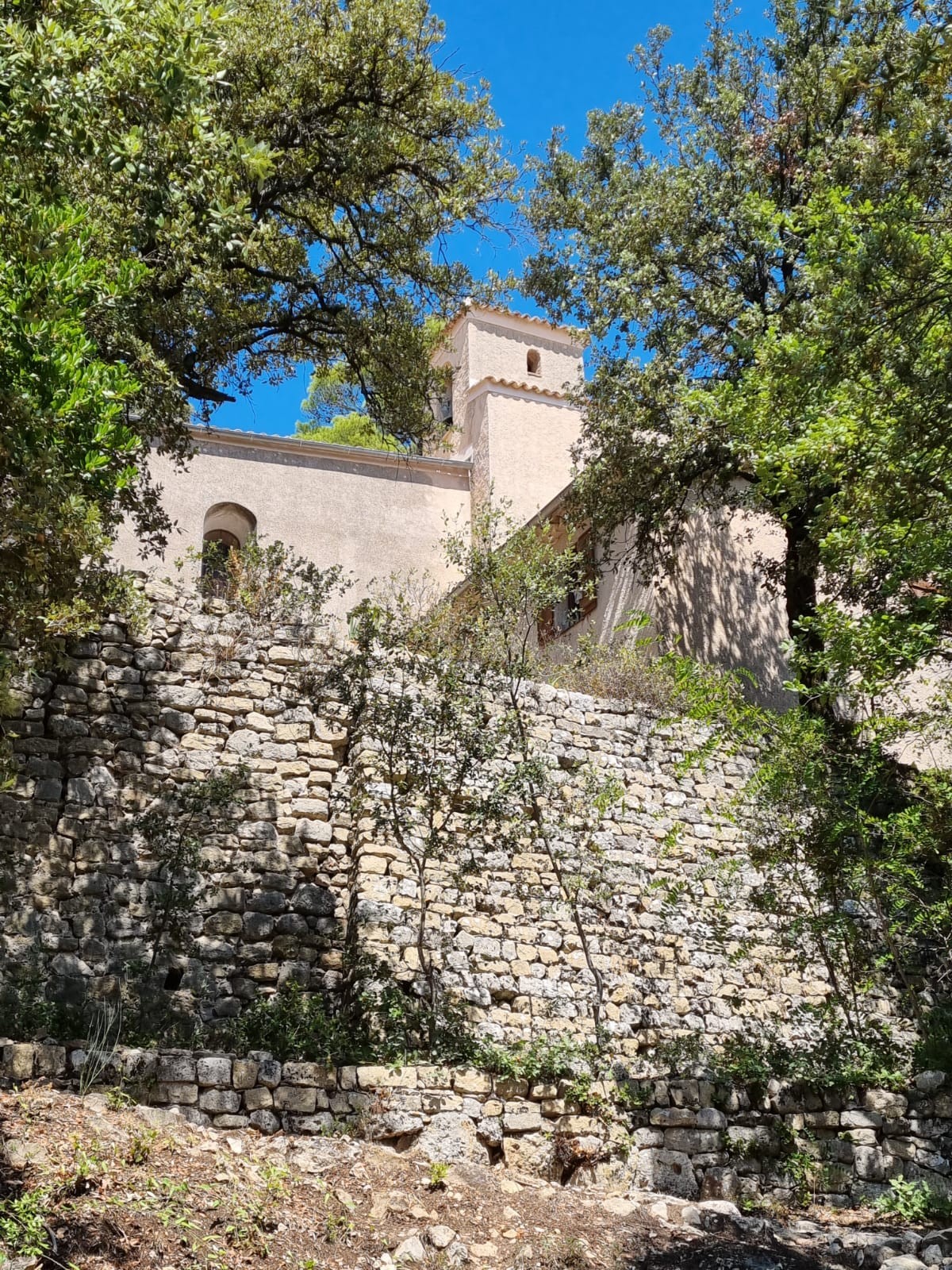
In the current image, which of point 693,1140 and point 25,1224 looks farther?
point 693,1140

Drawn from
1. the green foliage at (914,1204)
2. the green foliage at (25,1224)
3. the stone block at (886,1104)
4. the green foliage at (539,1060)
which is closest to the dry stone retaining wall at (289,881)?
the green foliage at (539,1060)

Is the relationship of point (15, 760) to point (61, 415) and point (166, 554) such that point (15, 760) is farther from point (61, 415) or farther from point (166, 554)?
point (166, 554)

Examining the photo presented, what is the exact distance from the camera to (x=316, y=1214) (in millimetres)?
5594

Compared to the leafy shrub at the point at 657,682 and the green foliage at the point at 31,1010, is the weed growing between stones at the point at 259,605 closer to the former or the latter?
the leafy shrub at the point at 657,682

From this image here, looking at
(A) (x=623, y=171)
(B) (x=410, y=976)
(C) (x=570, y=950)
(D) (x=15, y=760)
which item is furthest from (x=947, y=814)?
(A) (x=623, y=171)

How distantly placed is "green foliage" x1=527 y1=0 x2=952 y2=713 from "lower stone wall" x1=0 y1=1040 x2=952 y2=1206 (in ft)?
12.0

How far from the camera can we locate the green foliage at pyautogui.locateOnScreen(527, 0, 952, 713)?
9.37 meters

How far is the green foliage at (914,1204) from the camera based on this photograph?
7371 millimetres

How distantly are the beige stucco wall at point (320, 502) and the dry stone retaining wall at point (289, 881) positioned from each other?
23.3 feet

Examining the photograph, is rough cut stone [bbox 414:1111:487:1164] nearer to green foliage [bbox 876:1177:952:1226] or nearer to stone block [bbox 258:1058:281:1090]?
stone block [bbox 258:1058:281:1090]

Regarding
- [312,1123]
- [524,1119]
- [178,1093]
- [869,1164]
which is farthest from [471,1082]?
[869,1164]

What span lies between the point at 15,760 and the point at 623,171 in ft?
39.3

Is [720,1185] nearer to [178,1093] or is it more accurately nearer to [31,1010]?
[178,1093]

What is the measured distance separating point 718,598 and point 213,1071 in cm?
1057
